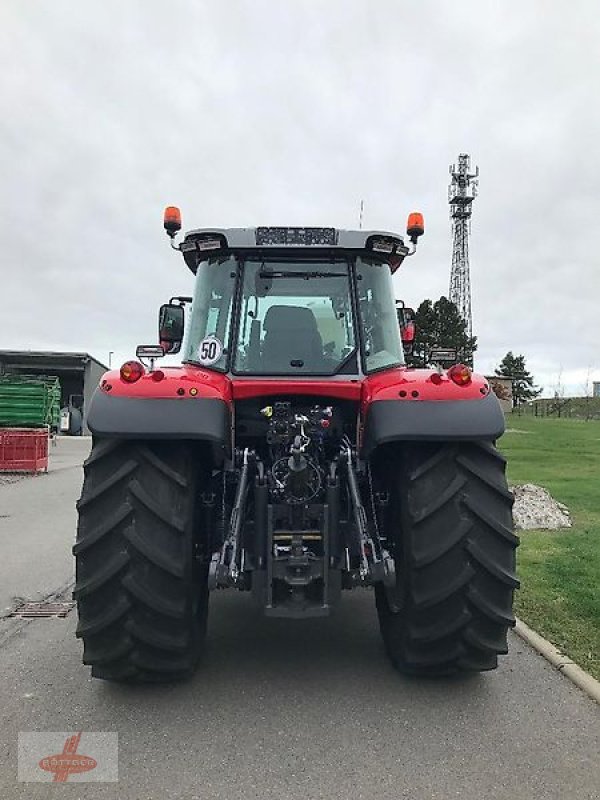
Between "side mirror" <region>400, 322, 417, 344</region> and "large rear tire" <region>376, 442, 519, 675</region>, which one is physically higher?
"side mirror" <region>400, 322, 417, 344</region>

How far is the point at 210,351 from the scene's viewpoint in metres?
A: 4.57

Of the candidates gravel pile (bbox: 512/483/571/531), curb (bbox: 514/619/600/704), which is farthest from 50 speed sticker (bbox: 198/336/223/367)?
gravel pile (bbox: 512/483/571/531)

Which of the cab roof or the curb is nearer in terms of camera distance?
the curb

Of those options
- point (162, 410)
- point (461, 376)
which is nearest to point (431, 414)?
point (461, 376)

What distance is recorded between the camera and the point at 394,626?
4.30 metres

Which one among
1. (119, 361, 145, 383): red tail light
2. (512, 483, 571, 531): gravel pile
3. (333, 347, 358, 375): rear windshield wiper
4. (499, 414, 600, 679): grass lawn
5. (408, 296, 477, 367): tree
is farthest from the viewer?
(408, 296, 477, 367): tree

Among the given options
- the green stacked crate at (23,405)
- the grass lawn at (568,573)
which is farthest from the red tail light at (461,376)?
the green stacked crate at (23,405)

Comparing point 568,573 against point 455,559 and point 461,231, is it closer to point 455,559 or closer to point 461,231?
point 455,559

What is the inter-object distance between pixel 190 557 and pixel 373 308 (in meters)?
1.96

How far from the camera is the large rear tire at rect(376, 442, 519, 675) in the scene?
3812 mm

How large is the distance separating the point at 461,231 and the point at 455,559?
50782 mm

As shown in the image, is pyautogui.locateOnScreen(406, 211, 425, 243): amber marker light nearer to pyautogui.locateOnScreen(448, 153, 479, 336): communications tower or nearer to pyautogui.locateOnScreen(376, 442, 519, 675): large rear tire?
pyautogui.locateOnScreen(376, 442, 519, 675): large rear tire

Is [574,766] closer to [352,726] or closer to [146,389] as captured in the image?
[352,726]

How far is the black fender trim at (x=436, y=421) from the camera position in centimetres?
380
